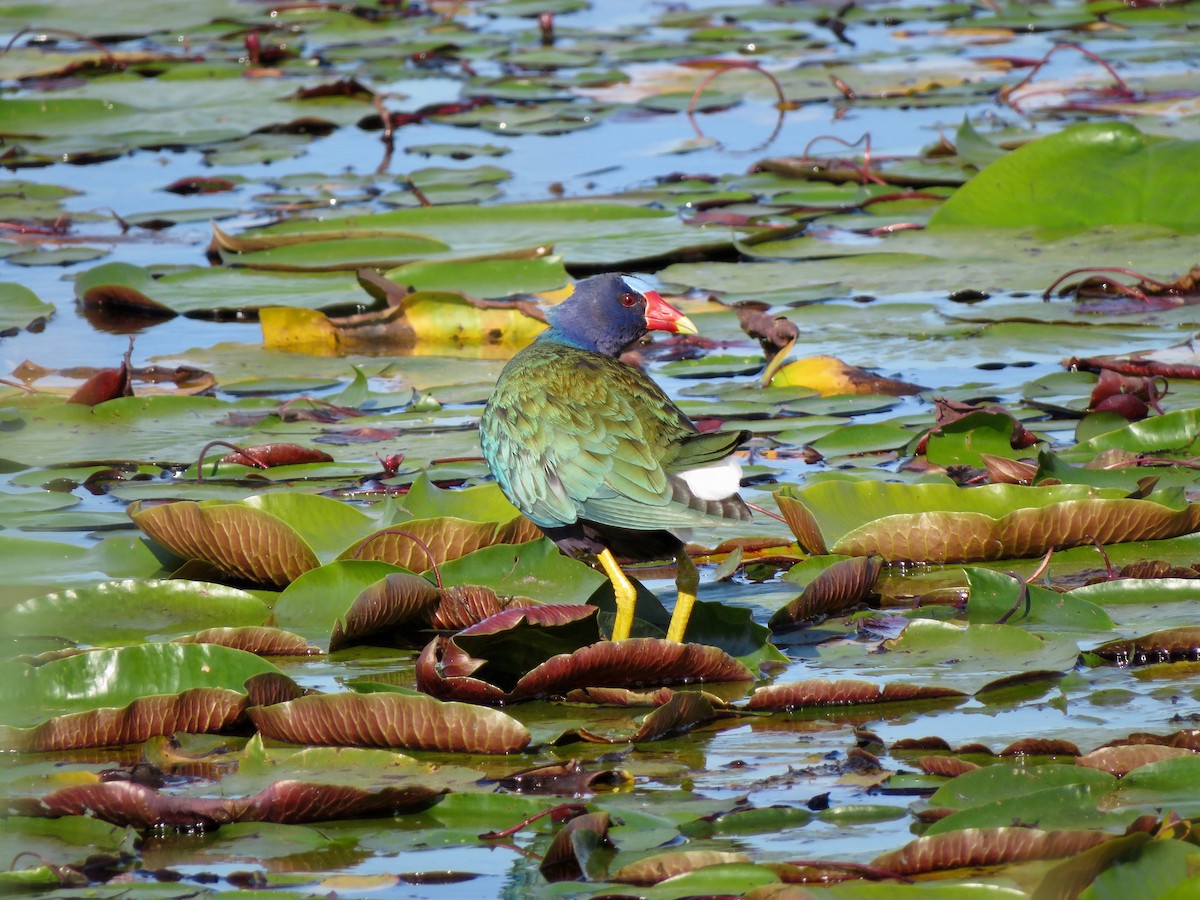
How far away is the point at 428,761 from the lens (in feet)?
10.4

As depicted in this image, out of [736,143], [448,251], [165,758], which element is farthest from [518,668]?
[736,143]

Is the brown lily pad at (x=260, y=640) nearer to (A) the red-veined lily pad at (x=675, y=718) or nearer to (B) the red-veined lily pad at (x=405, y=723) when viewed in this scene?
(B) the red-veined lily pad at (x=405, y=723)

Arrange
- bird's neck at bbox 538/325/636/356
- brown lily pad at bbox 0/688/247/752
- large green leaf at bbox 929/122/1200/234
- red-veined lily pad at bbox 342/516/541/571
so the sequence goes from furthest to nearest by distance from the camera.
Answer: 1. large green leaf at bbox 929/122/1200/234
2. bird's neck at bbox 538/325/636/356
3. red-veined lily pad at bbox 342/516/541/571
4. brown lily pad at bbox 0/688/247/752

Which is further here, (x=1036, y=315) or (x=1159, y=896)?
(x=1036, y=315)

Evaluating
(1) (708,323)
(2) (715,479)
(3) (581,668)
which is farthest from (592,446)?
(1) (708,323)

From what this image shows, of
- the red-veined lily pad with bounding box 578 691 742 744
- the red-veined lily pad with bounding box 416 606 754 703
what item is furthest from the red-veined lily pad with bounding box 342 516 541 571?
the red-veined lily pad with bounding box 578 691 742 744

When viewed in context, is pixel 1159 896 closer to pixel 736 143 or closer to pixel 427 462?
pixel 427 462

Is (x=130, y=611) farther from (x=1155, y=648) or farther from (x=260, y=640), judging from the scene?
(x=1155, y=648)

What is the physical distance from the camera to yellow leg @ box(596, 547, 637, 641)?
3854mm

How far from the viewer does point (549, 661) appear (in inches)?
134

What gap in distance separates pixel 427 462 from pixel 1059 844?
9.35 feet

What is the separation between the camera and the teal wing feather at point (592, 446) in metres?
3.67

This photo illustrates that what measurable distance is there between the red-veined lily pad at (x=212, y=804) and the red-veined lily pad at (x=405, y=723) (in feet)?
0.93

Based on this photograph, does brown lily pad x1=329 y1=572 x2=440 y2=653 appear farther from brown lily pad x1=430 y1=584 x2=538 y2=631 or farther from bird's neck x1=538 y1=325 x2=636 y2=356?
bird's neck x1=538 y1=325 x2=636 y2=356
